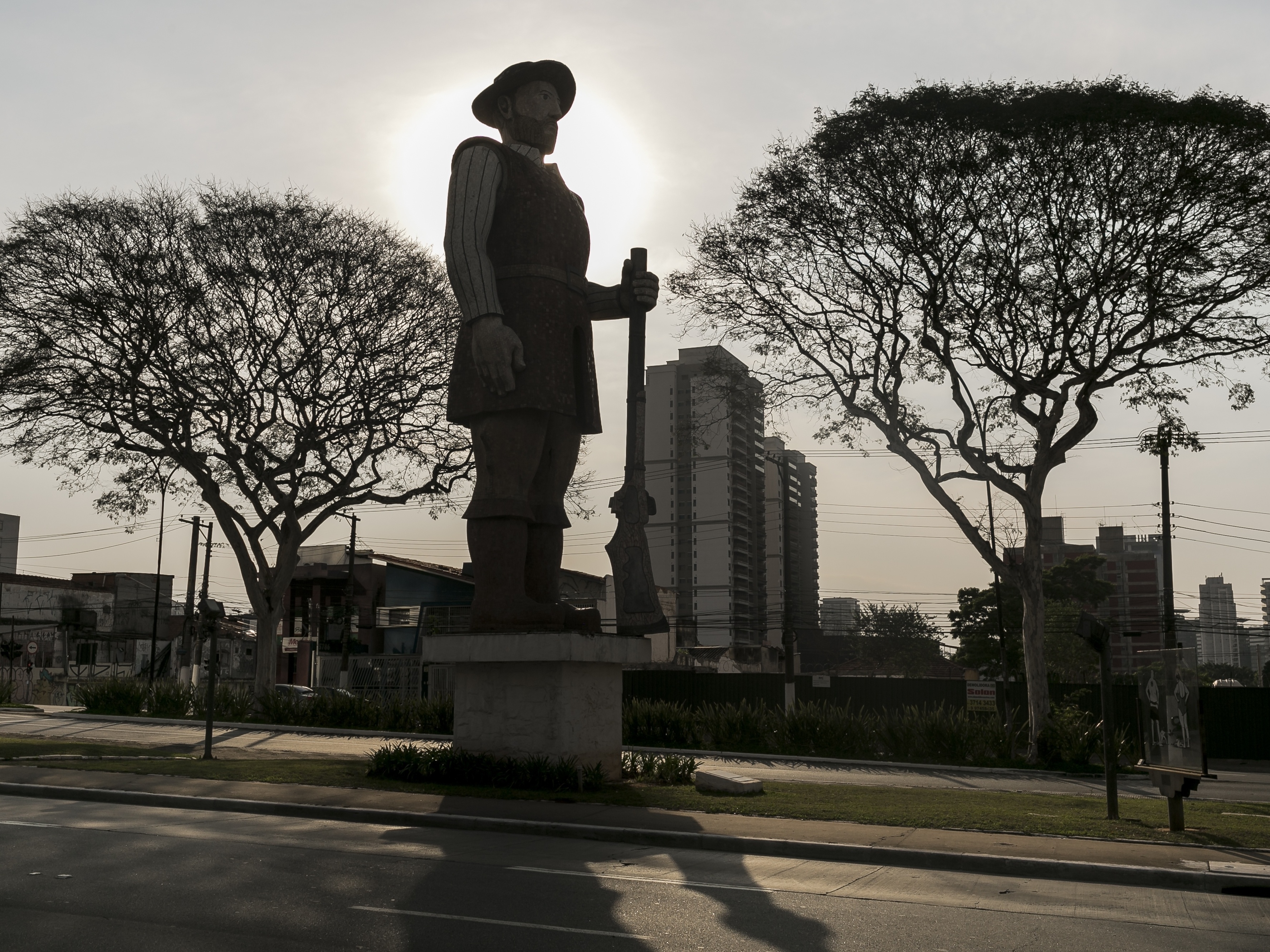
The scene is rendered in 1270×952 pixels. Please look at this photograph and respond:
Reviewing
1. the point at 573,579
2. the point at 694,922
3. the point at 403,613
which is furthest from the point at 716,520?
the point at 694,922

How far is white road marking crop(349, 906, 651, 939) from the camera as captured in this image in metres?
6.13

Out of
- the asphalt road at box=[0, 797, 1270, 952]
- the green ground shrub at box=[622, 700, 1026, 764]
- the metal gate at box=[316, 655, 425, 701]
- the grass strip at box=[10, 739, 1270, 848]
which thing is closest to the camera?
the asphalt road at box=[0, 797, 1270, 952]

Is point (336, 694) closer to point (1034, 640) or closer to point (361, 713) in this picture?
point (361, 713)

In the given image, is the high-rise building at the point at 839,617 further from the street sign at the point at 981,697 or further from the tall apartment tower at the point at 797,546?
the street sign at the point at 981,697

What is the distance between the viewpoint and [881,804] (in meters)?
12.2

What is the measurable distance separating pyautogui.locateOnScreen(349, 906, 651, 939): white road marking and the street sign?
2244 cm

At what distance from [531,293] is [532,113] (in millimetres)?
2285

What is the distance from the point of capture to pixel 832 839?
31.1 feet

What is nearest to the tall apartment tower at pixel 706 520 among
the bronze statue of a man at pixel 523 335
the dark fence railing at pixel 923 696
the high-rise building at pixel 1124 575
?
the high-rise building at pixel 1124 575

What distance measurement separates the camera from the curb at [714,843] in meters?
8.21

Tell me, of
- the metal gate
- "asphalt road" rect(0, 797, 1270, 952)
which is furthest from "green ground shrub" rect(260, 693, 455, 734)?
"asphalt road" rect(0, 797, 1270, 952)

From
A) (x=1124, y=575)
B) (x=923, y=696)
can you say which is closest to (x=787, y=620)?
(x=923, y=696)

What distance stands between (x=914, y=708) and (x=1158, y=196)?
36.7 feet

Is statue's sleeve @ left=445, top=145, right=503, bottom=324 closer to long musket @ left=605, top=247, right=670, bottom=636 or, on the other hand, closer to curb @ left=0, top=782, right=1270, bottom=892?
long musket @ left=605, top=247, right=670, bottom=636
